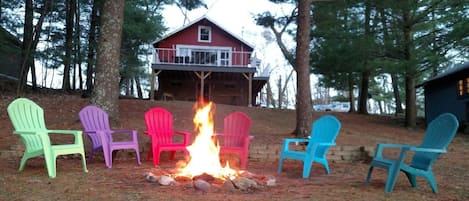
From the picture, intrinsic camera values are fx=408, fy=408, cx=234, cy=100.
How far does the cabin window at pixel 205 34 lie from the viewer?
1989 cm

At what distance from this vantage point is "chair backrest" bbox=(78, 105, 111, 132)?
17.9 feet

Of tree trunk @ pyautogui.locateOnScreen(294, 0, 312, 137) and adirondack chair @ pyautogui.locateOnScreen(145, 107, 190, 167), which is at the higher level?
tree trunk @ pyautogui.locateOnScreen(294, 0, 312, 137)

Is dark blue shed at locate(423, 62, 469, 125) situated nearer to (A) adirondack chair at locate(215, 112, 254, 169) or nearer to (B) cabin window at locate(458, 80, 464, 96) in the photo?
(B) cabin window at locate(458, 80, 464, 96)

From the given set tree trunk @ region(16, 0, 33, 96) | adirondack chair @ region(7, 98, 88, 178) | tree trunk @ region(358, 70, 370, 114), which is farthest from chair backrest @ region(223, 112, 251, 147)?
tree trunk @ region(16, 0, 33, 96)

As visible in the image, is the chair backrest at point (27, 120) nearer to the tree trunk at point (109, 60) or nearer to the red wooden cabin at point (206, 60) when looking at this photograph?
the tree trunk at point (109, 60)

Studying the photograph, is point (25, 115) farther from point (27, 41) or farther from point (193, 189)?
point (27, 41)

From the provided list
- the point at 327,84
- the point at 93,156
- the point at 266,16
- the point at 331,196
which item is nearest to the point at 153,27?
the point at 266,16

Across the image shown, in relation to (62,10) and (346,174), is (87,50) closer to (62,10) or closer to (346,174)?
(62,10)

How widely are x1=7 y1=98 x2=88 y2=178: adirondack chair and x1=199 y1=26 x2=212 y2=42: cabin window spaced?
15.1 m

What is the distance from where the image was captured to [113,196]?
3482 millimetres

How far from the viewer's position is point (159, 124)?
19.5ft

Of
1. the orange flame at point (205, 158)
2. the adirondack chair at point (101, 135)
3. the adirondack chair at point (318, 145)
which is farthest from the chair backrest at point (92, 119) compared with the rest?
the adirondack chair at point (318, 145)

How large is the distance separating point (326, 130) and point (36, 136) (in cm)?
355

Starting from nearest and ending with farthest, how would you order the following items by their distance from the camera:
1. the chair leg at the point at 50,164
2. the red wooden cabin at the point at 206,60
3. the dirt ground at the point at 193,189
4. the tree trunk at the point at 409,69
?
the dirt ground at the point at 193,189, the chair leg at the point at 50,164, the tree trunk at the point at 409,69, the red wooden cabin at the point at 206,60
